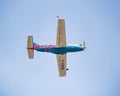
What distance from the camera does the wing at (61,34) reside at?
4962 centimetres

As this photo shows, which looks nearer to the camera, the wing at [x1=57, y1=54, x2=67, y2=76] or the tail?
the tail

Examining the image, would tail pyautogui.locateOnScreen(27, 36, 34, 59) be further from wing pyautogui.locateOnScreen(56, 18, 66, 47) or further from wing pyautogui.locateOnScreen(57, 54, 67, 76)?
wing pyautogui.locateOnScreen(57, 54, 67, 76)

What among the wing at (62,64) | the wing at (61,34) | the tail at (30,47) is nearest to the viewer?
the wing at (61,34)

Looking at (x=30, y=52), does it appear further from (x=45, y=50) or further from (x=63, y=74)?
(x=63, y=74)

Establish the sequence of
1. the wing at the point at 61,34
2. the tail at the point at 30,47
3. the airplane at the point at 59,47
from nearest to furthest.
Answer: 1. the wing at the point at 61,34
2. the airplane at the point at 59,47
3. the tail at the point at 30,47

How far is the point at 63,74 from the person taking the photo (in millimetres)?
56594

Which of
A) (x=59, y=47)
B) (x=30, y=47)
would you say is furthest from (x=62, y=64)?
(x=30, y=47)

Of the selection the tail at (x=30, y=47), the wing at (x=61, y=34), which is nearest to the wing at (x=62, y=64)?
the wing at (x=61, y=34)

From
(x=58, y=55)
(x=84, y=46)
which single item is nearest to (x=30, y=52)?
(x=58, y=55)

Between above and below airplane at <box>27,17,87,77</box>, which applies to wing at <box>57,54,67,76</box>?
below

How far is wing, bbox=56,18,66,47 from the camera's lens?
49.6m

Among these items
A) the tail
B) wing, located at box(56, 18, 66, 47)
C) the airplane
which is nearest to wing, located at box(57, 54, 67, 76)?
the airplane

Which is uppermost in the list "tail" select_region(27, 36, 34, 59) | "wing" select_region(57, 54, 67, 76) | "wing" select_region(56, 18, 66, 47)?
"wing" select_region(56, 18, 66, 47)

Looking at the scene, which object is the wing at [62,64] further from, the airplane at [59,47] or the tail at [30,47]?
the tail at [30,47]
